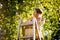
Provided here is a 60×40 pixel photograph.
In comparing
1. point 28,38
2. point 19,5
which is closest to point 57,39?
point 28,38

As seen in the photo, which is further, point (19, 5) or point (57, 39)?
point (57, 39)

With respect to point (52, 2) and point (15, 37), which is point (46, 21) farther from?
point (15, 37)

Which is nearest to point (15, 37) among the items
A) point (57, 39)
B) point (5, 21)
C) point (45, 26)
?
point (5, 21)

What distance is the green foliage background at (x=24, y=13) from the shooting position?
3.32 meters

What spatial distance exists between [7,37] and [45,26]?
2.60ft

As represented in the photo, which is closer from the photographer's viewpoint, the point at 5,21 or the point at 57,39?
the point at 5,21

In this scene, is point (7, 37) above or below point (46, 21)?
below

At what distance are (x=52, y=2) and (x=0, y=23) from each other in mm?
1099

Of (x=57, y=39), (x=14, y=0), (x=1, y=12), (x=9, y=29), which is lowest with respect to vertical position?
(x=57, y=39)

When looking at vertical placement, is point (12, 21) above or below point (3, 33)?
above

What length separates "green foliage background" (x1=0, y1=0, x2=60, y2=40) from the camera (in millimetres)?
3322

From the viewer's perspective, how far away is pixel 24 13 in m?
3.36

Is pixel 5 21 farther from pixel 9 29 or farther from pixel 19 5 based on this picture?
pixel 19 5

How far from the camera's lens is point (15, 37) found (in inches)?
140
